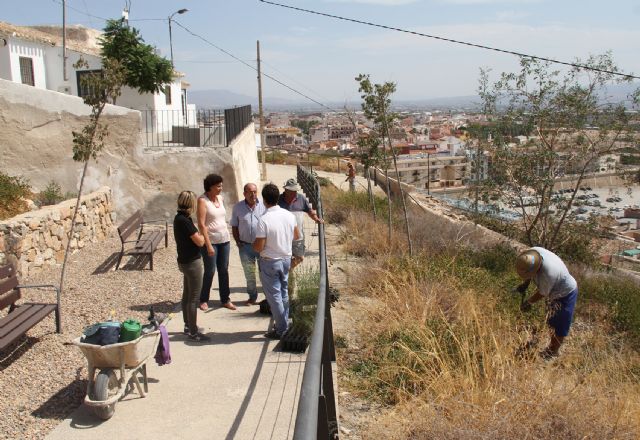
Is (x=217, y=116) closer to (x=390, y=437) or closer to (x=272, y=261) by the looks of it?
(x=272, y=261)

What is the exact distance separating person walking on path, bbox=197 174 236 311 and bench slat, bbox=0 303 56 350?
1673mm

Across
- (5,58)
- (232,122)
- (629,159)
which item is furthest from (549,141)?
(5,58)

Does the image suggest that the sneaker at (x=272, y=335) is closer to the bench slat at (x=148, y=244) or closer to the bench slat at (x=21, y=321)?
the bench slat at (x=21, y=321)

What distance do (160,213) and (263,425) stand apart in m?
8.84

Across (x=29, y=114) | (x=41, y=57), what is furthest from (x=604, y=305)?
(x=41, y=57)

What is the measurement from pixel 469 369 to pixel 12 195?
8.44 m

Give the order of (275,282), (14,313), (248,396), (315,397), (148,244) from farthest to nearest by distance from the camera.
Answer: (148,244), (275,282), (14,313), (248,396), (315,397)

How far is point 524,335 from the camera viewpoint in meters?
5.77

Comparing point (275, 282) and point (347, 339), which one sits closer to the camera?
point (275, 282)

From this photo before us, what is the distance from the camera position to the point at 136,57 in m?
16.3

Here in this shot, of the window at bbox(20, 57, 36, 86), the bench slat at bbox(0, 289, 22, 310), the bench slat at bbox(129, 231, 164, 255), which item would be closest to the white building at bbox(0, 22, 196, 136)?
the window at bbox(20, 57, 36, 86)

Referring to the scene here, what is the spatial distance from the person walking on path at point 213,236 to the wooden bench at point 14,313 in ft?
5.27

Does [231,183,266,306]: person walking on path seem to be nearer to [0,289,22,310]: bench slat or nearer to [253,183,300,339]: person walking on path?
[253,183,300,339]: person walking on path

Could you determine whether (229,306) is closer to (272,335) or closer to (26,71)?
(272,335)
